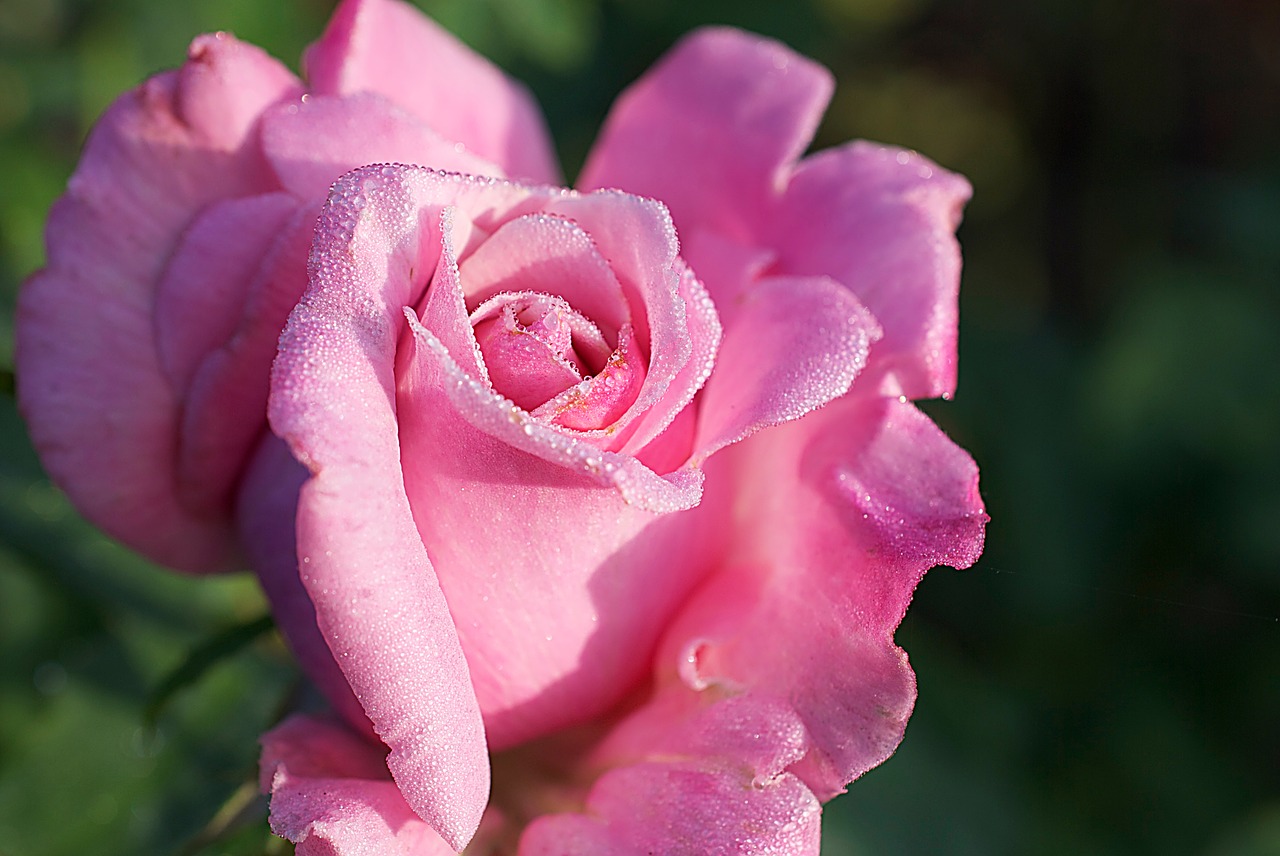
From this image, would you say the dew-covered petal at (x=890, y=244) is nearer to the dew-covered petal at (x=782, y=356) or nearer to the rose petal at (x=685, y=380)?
the dew-covered petal at (x=782, y=356)

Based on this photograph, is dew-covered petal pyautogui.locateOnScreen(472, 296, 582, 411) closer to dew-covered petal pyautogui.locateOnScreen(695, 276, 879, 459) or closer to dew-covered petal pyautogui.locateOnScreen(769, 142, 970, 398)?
dew-covered petal pyautogui.locateOnScreen(695, 276, 879, 459)

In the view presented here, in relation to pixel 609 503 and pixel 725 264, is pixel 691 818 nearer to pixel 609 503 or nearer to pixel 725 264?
pixel 609 503

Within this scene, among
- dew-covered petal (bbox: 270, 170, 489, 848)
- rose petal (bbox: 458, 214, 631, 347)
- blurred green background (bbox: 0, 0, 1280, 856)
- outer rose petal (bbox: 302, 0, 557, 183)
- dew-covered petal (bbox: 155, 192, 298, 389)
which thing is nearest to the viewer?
dew-covered petal (bbox: 270, 170, 489, 848)

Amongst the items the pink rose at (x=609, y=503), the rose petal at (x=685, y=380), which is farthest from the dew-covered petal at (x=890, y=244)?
the rose petal at (x=685, y=380)

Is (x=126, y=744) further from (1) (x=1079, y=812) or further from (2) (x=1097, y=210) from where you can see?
(2) (x=1097, y=210)

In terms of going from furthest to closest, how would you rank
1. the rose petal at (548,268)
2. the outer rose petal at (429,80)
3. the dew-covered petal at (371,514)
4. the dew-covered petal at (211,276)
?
the outer rose petal at (429,80)
the dew-covered petal at (211,276)
the rose petal at (548,268)
the dew-covered petal at (371,514)

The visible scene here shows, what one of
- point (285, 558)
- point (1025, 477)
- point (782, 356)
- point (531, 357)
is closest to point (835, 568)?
point (782, 356)

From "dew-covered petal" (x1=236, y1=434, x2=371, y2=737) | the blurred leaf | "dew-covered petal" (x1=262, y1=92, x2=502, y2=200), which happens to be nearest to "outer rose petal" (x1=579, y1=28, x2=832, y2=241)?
"dew-covered petal" (x1=262, y1=92, x2=502, y2=200)
